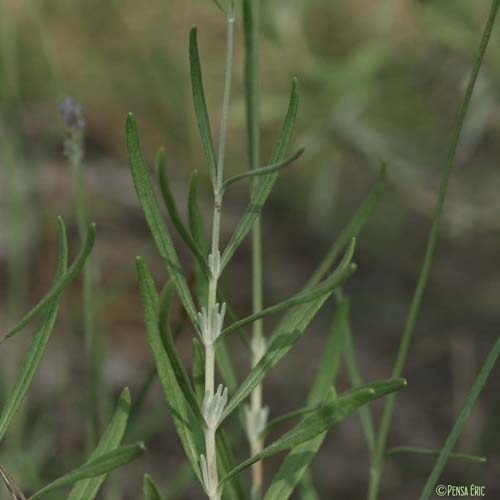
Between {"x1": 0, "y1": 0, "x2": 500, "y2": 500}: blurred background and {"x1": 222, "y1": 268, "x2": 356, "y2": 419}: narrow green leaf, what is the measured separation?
54cm

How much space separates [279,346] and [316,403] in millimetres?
135

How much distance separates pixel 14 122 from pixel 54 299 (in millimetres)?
949

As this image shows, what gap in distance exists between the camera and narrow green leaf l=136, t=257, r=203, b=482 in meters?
0.55

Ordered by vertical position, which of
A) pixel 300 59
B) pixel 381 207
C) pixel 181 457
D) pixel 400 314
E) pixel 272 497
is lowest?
pixel 181 457

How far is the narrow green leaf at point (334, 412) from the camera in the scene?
51cm

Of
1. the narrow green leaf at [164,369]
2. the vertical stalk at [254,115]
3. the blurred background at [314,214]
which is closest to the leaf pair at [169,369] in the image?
the narrow green leaf at [164,369]

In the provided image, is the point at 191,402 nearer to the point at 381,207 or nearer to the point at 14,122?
the point at 14,122

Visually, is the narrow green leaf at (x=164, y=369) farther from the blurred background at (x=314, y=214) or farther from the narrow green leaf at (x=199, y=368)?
the blurred background at (x=314, y=214)

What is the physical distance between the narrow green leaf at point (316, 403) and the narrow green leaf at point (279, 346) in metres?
0.06

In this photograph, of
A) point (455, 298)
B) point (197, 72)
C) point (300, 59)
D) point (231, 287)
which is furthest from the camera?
point (231, 287)

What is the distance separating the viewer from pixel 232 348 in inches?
77.0

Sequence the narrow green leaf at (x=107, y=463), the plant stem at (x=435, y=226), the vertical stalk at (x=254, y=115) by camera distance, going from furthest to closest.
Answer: the vertical stalk at (x=254, y=115)
the plant stem at (x=435, y=226)
the narrow green leaf at (x=107, y=463)

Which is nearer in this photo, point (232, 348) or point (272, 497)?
point (272, 497)

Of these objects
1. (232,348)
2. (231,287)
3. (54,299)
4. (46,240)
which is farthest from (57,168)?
(54,299)
